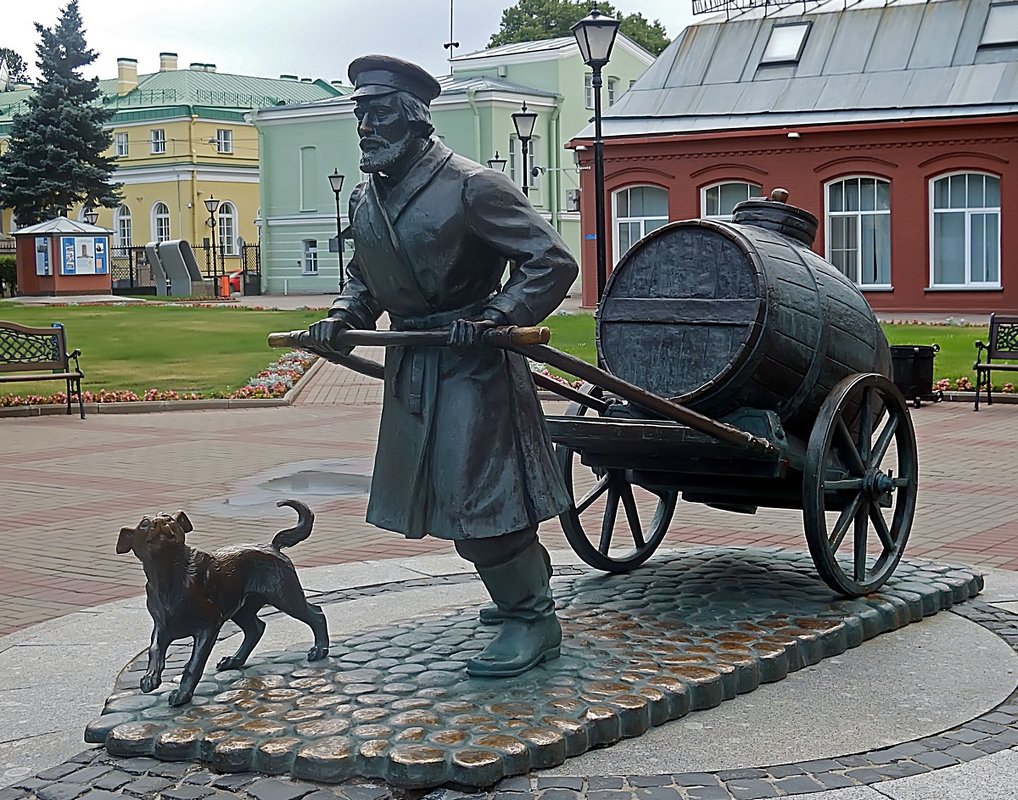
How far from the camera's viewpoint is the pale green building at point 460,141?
48.8 meters

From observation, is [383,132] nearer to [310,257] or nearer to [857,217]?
[857,217]

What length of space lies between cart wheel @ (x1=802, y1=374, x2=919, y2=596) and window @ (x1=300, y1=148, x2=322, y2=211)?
4709 centimetres

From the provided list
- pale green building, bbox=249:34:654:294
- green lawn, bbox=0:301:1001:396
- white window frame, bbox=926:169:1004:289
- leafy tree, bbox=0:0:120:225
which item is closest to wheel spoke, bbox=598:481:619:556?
green lawn, bbox=0:301:1001:396

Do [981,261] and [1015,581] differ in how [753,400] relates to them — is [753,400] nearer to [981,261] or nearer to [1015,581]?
[1015,581]

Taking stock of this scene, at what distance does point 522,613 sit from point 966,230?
27.7m

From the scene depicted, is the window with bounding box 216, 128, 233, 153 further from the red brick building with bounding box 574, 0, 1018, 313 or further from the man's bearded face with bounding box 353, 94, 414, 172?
the man's bearded face with bounding box 353, 94, 414, 172

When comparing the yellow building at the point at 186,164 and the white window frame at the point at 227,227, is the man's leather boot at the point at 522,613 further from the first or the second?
the white window frame at the point at 227,227

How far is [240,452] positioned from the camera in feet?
41.8

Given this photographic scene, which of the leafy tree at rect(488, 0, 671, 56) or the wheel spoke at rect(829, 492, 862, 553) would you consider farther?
the leafy tree at rect(488, 0, 671, 56)

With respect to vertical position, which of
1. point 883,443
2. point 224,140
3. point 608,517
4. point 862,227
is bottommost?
point 608,517

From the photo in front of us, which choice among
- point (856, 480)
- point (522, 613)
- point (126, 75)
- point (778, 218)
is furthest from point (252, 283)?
point (522, 613)

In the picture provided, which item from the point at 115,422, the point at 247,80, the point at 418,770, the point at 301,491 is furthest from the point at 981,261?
the point at 247,80

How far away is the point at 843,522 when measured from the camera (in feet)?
19.7

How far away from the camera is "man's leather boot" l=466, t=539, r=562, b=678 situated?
498cm
